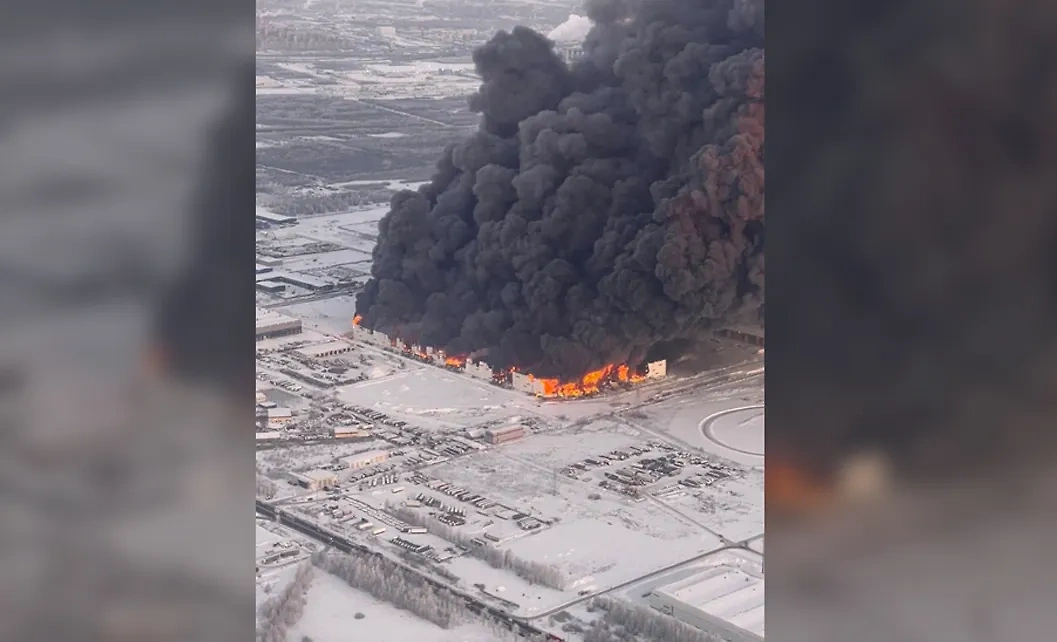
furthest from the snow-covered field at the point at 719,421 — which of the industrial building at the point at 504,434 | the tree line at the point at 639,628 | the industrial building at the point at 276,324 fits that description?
the industrial building at the point at 276,324

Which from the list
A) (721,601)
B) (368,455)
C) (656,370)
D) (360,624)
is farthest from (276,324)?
(721,601)

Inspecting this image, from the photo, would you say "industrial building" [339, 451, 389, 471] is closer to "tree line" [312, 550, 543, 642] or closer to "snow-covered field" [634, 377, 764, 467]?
"tree line" [312, 550, 543, 642]

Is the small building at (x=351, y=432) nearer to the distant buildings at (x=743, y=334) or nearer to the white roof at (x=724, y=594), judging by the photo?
the white roof at (x=724, y=594)
